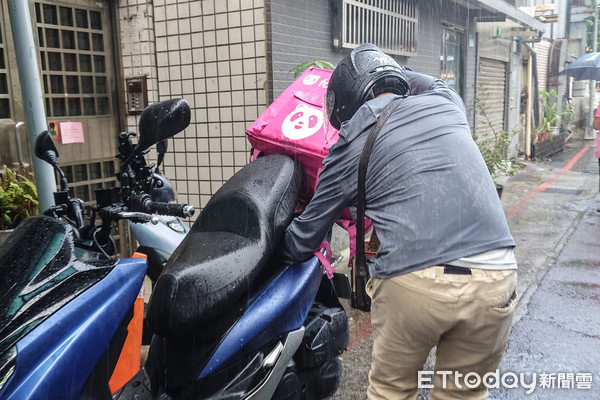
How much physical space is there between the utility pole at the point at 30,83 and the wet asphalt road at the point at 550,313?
224 cm

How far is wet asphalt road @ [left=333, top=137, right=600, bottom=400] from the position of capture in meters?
3.30

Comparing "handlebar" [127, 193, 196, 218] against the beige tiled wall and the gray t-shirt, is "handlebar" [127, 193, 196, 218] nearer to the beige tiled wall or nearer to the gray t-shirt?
the gray t-shirt

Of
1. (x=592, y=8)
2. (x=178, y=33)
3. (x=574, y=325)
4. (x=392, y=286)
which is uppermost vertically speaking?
(x=592, y=8)

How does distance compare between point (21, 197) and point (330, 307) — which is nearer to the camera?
point (330, 307)

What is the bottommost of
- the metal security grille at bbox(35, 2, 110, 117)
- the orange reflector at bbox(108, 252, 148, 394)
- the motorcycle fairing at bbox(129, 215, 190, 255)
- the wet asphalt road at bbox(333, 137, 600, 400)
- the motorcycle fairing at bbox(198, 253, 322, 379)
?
the wet asphalt road at bbox(333, 137, 600, 400)

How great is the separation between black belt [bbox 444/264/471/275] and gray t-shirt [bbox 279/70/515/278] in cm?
3

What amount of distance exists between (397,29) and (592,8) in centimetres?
1597

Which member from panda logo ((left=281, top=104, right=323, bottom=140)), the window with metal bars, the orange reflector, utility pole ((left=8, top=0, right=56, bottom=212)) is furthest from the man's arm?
the window with metal bars

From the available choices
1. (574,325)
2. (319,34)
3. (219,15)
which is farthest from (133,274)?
(319,34)

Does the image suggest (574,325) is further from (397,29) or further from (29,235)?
(397,29)

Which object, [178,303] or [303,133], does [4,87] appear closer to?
[303,133]

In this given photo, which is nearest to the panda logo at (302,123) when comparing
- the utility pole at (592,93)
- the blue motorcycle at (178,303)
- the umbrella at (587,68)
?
the blue motorcycle at (178,303)

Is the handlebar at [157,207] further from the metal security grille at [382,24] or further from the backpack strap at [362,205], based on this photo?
the metal security grille at [382,24]

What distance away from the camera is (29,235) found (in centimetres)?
195
